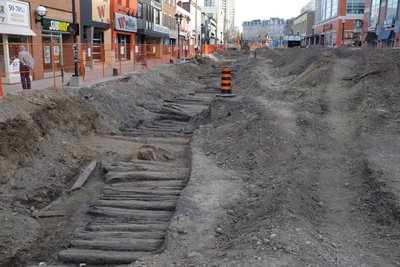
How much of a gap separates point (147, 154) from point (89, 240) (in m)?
4.33

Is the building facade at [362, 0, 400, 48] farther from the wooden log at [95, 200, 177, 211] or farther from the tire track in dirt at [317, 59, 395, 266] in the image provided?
the wooden log at [95, 200, 177, 211]

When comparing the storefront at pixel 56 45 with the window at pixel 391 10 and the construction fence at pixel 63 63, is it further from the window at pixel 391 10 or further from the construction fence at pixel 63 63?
the window at pixel 391 10

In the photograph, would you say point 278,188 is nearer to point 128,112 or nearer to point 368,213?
point 368,213

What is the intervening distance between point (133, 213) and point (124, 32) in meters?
32.3

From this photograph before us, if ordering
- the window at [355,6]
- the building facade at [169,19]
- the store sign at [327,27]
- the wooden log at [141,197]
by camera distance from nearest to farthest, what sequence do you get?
the wooden log at [141,197], the building facade at [169,19], the window at [355,6], the store sign at [327,27]

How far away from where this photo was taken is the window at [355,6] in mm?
85938

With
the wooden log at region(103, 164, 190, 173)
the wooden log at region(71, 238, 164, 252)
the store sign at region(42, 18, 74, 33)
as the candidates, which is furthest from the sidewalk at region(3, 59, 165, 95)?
the wooden log at region(71, 238, 164, 252)

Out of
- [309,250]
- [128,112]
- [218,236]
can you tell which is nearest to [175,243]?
[218,236]

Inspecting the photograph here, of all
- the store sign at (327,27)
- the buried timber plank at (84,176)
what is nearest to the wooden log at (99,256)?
the buried timber plank at (84,176)

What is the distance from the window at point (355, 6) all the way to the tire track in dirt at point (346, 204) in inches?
3223

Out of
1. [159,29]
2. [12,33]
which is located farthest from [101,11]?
[159,29]

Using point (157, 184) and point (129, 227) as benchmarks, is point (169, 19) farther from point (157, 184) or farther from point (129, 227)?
point (129, 227)

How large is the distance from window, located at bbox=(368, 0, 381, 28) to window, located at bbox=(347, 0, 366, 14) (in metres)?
13.9

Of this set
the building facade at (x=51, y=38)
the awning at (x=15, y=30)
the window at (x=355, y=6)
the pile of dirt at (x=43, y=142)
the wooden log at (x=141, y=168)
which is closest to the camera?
the pile of dirt at (x=43, y=142)
